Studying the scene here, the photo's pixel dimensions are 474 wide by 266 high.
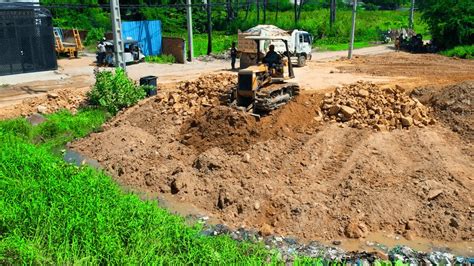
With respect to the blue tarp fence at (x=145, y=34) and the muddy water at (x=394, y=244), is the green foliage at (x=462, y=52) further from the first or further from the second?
the muddy water at (x=394, y=244)

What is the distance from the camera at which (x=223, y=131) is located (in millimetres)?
Result: 12477

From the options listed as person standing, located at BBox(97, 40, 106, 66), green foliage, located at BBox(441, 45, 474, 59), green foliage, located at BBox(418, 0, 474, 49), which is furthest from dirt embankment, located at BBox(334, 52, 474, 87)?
person standing, located at BBox(97, 40, 106, 66)

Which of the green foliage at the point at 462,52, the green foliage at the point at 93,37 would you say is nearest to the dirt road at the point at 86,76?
the green foliage at the point at 93,37

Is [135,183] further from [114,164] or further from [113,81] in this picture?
[113,81]

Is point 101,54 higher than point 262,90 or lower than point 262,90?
lower

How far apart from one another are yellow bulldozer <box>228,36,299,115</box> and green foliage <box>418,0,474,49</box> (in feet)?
69.1

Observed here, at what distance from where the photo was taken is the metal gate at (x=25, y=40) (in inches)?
901

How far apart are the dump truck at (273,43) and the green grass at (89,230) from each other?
14.8 m

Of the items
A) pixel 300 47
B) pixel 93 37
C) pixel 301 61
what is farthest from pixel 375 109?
pixel 93 37

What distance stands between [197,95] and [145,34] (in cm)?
1716

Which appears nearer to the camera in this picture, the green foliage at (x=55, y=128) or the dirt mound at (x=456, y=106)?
the dirt mound at (x=456, y=106)

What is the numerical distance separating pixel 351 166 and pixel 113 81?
30.5 ft

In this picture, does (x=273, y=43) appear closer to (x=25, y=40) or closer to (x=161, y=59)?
(x=161, y=59)

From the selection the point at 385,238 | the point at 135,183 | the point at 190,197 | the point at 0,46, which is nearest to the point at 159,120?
the point at 135,183
